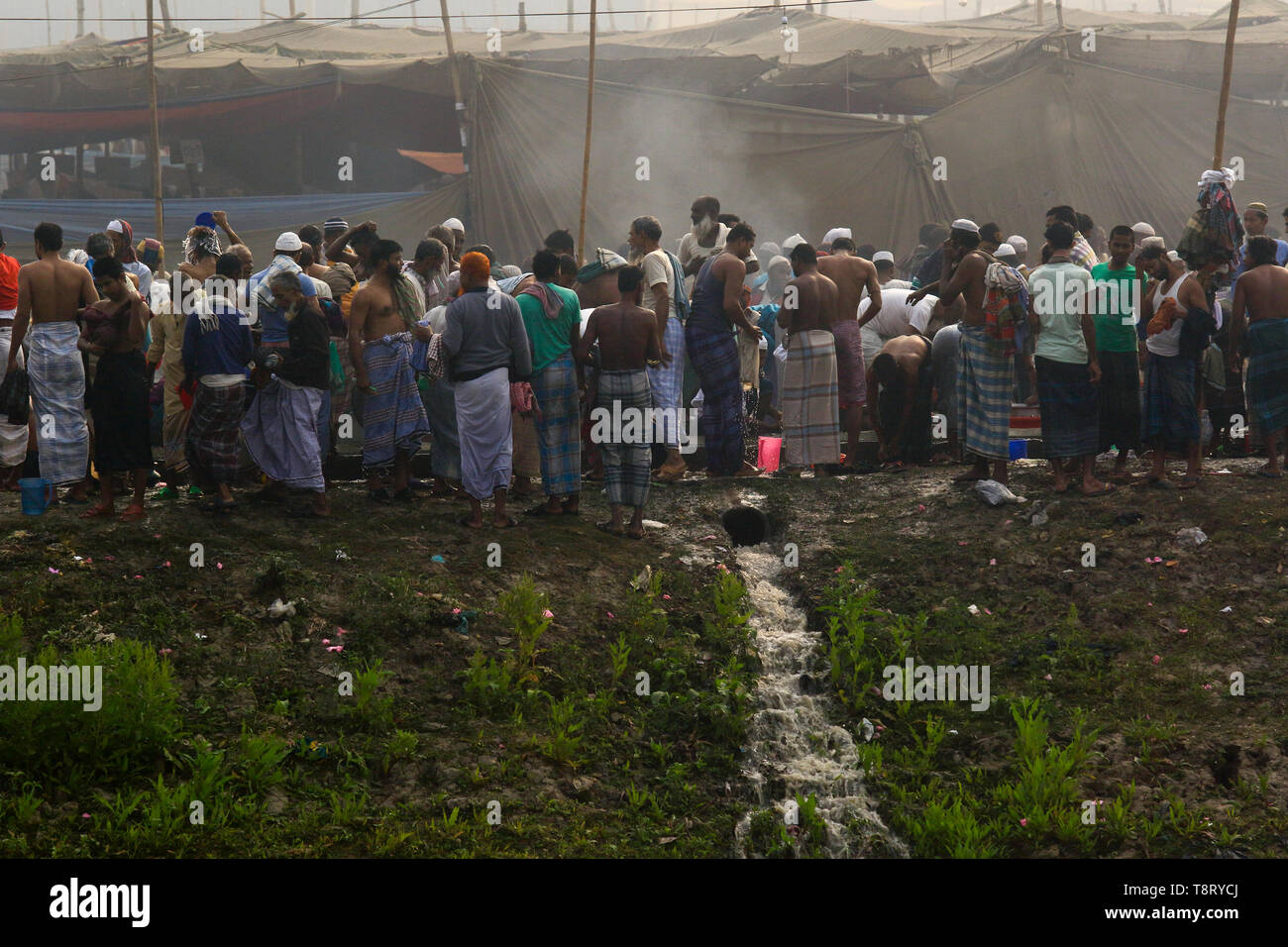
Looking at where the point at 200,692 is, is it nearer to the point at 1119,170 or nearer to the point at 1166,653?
the point at 1166,653

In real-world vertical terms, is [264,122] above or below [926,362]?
above

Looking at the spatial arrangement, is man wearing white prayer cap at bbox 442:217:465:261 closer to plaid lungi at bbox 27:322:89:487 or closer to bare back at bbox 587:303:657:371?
bare back at bbox 587:303:657:371

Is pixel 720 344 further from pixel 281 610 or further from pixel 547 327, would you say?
pixel 281 610

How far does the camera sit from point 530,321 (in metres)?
8.03

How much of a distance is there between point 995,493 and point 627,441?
2.50 metres

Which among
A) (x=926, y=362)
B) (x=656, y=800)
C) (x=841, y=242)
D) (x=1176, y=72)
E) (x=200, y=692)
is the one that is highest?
(x=1176, y=72)

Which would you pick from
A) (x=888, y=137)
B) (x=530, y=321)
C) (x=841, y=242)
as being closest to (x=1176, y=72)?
(x=888, y=137)

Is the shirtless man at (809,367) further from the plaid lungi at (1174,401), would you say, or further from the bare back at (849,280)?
the plaid lungi at (1174,401)

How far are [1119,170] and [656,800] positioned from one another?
14.7 m

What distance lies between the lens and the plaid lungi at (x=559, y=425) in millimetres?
8039

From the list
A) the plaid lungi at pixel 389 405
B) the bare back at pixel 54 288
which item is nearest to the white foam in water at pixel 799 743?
the plaid lungi at pixel 389 405

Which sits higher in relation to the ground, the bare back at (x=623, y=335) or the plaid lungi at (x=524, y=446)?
the bare back at (x=623, y=335)

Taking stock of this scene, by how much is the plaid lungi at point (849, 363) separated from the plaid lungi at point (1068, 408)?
1.38m

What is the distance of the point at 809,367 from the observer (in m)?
9.06
